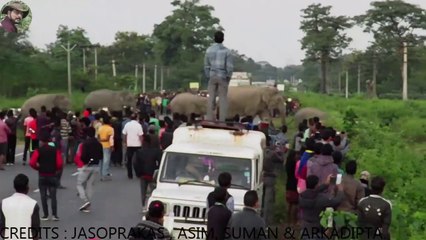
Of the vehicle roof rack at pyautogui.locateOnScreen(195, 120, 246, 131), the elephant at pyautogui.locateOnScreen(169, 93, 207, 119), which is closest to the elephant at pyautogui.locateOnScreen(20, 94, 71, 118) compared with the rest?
the elephant at pyautogui.locateOnScreen(169, 93, 207, 119)

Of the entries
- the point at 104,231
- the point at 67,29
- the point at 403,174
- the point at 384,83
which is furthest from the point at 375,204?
the point at 67,29

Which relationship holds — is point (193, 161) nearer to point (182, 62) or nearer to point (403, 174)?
point (403, 174)

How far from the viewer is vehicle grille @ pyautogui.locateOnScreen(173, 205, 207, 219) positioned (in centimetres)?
1185

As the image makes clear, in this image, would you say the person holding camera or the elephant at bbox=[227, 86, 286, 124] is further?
the elephant at bbox=[227, 86, 286, 124]

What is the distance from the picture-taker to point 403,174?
17.5m

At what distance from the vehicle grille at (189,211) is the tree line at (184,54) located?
43537mm

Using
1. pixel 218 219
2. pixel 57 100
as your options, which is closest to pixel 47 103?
pixel 57 100

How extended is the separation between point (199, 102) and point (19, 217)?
1177 inches

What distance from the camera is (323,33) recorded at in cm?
7831

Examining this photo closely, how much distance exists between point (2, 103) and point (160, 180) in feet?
113

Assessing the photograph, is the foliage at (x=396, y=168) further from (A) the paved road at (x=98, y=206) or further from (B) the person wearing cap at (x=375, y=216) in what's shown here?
(A) the paved road at (x=98, y=206)

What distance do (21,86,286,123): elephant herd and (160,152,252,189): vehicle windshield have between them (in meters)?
18.7

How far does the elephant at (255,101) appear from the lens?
109ft

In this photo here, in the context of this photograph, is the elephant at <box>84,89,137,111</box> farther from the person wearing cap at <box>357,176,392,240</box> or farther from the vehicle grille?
the person wearing cap at <box>357,176,392,240</box>
